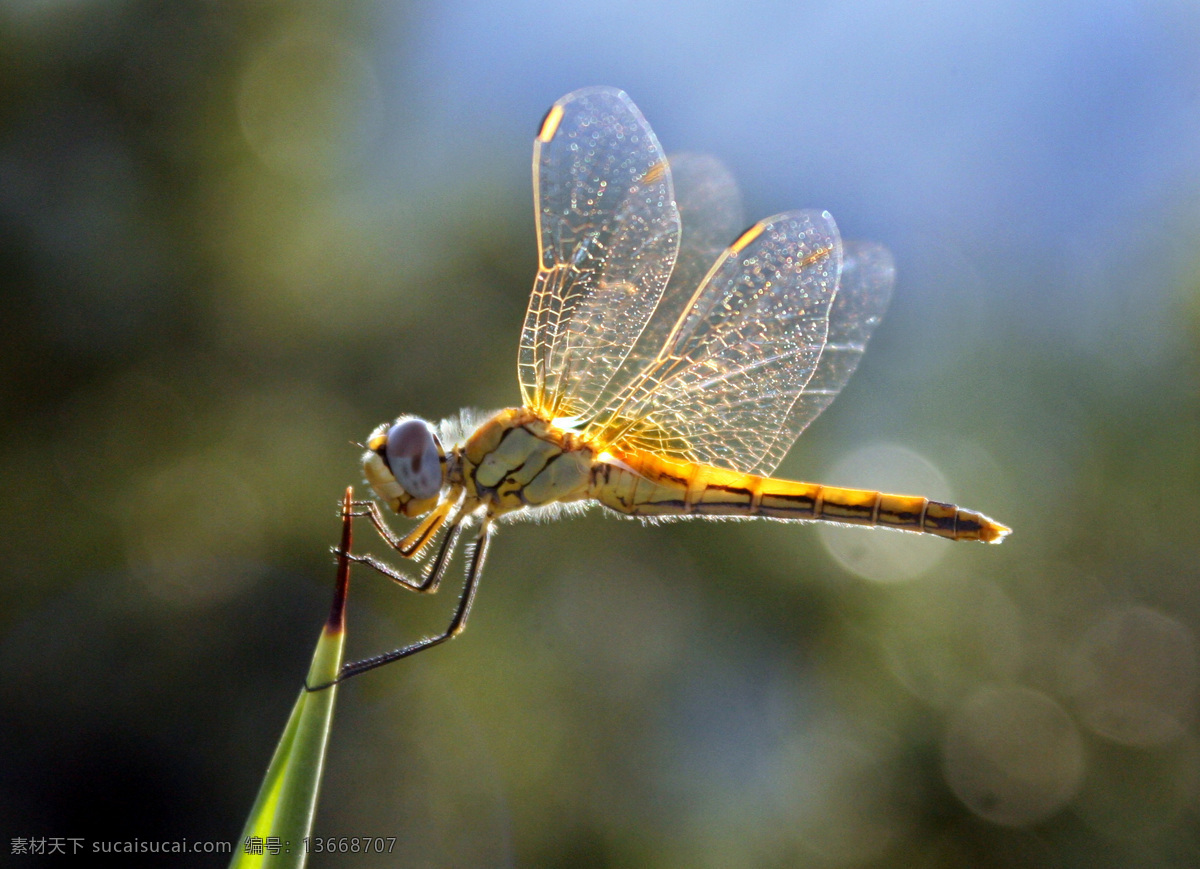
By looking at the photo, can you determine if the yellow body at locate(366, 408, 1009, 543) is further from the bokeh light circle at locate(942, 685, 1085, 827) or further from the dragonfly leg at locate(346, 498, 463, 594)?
the bokeh light circle at locate(942, 685, 1085, 827)

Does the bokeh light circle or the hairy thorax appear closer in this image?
the hairy thorax

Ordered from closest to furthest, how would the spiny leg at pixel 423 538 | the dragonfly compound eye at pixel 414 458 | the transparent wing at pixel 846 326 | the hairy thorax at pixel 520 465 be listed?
the spiny leg at pixel 423 538 → the dragonfly compound eye at pixel 414 458 → the hairy thorax at pixel 520 465 → the transparent wing at pixel 846 326

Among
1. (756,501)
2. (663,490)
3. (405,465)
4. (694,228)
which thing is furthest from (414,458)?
(694,228)

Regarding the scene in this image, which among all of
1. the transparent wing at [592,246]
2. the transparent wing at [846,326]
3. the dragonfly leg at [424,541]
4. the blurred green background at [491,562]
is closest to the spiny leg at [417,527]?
the dragonfly leg at [424,541]

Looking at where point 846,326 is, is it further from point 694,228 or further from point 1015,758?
point 1015,758

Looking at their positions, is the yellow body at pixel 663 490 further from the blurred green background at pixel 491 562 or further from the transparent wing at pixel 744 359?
the blurred green background at pixel 491 562

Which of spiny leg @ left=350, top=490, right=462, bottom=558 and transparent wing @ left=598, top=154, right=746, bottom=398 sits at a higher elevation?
transparent wing @ left=598, top=154, right=746, bottom=398

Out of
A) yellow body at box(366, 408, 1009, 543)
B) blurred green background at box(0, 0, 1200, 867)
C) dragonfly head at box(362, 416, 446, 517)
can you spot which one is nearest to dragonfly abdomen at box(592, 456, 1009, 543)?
yellow body at box(366, 408, 1009, 543)
